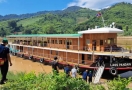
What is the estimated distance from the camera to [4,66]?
289 inches

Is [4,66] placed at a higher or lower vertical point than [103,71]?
higher

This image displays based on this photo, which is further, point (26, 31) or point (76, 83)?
point (26, 31)

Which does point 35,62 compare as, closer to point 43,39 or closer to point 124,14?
point 43,39

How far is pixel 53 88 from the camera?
501cm

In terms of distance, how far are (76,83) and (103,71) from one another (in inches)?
547

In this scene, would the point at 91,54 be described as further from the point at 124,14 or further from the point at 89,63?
the point at 124,14

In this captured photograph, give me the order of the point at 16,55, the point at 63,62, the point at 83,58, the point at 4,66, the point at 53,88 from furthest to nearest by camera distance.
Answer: the point at 16,55 < the point at 63,62 < the point at 83,58 < the point at 4,66 < the point at 53,88

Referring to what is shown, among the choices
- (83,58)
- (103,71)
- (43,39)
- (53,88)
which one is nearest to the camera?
(53,88)

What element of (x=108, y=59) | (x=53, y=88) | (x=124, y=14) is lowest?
(x=108, y=59)

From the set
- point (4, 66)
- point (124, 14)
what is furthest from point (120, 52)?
point (124, 14)

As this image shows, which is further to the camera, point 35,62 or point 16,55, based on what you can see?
point 16,55

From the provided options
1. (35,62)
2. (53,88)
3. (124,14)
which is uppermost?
(124,14)

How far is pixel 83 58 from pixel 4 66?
607 inches

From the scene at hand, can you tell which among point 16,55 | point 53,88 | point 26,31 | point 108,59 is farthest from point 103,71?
point 26,31
